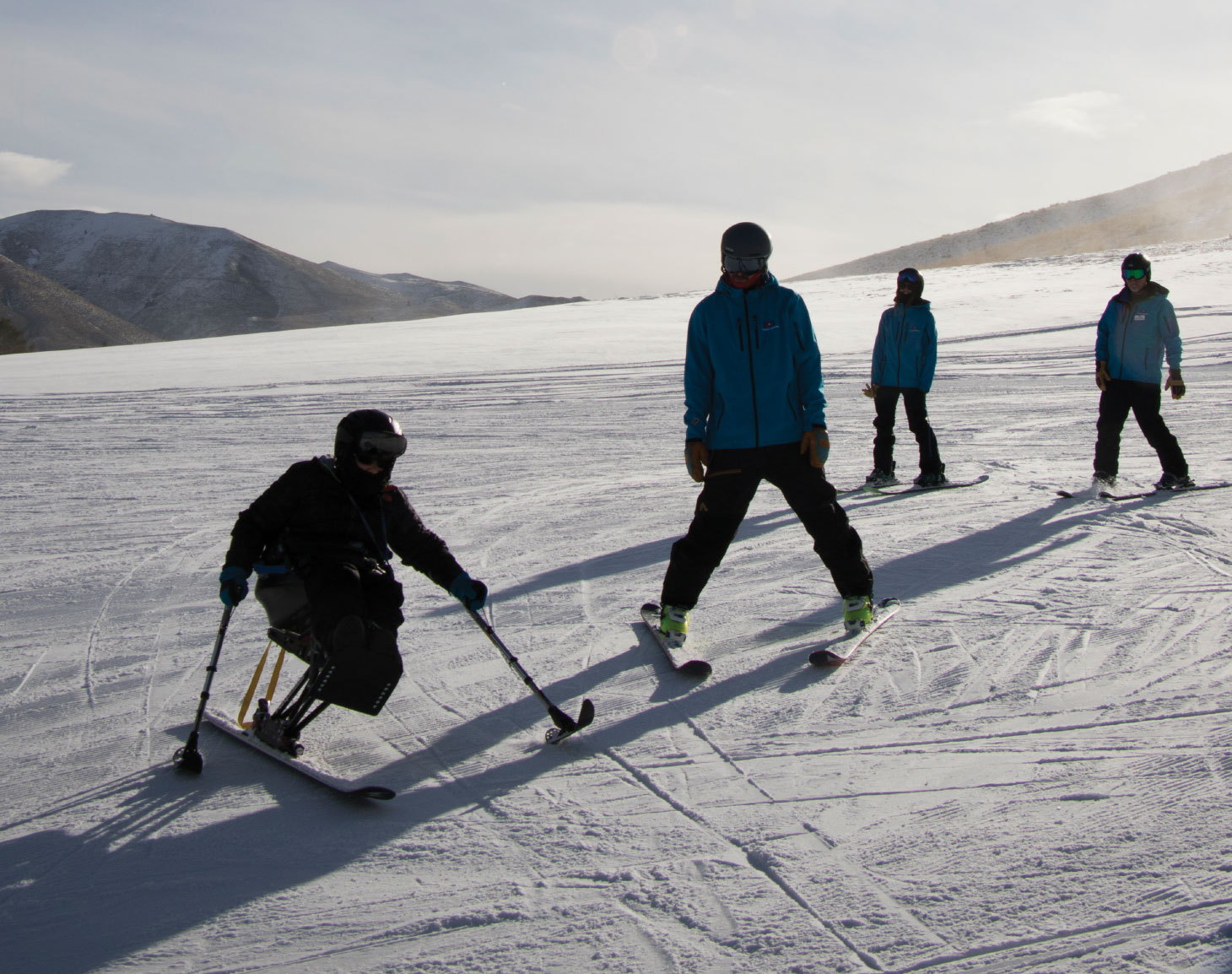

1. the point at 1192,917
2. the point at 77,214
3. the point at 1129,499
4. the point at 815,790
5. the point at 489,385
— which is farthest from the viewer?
the point at 77,214

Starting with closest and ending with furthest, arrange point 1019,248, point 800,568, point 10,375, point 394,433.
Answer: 1. point 394,433
2. point 800,568
3. point 10,375
4. point 1019,248

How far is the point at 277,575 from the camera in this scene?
10.1 feet

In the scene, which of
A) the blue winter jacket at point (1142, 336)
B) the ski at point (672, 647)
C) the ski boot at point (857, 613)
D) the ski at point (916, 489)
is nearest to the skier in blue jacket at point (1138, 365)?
the blue winter jacket at point (1142, 336)

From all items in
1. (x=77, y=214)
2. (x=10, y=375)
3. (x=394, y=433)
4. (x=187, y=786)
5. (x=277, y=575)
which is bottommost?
(x=187, y=786)

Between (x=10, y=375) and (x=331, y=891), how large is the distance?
1834cm

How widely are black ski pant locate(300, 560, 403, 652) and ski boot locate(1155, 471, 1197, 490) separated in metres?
5.71

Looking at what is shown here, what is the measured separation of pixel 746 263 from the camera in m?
3.76

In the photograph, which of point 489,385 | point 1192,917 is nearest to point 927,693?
point 1192,917

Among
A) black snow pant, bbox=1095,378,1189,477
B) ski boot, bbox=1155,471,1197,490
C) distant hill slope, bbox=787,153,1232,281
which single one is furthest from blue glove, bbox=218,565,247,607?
distant hill slope, bbox=787,153,1232,281

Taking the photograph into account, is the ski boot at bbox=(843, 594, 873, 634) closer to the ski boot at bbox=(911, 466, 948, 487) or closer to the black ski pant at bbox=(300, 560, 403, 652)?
the black ski pant at bbox=(300, 560, 403, 652)

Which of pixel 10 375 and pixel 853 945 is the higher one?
pixel 10 375

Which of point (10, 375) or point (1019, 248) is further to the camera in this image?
point (1019, 248)

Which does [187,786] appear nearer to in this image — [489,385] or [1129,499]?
[1129,499]

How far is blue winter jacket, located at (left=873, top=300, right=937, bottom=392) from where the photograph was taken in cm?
721
